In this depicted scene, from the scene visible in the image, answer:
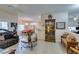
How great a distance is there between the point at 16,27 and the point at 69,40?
123 cm

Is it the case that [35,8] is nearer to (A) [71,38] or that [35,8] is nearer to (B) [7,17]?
(B) [7,17]

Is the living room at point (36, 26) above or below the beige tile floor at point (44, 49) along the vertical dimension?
above

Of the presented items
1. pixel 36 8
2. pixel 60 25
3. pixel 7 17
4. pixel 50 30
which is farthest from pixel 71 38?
pixel 7 17

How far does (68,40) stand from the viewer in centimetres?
250

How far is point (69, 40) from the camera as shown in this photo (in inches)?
98.2

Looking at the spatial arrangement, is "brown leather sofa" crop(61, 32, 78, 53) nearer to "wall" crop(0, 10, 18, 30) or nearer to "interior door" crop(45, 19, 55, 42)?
"interior door" crop(45, 19, 55, 42)

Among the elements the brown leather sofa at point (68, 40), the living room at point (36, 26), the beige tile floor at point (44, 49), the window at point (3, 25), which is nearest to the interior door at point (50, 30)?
the living room at point (36, 26)

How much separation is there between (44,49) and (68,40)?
58 centimetres

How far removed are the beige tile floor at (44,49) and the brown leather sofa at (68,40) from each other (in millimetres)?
115

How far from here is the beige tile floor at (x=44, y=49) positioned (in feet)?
7.98

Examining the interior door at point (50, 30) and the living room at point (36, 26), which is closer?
the living room at point (36, 26)

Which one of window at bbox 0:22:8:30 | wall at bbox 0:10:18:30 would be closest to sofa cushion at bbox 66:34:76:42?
wall at bbox 0:10:18:30

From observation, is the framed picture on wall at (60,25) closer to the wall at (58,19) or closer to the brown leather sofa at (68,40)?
the wall at (58,19)
